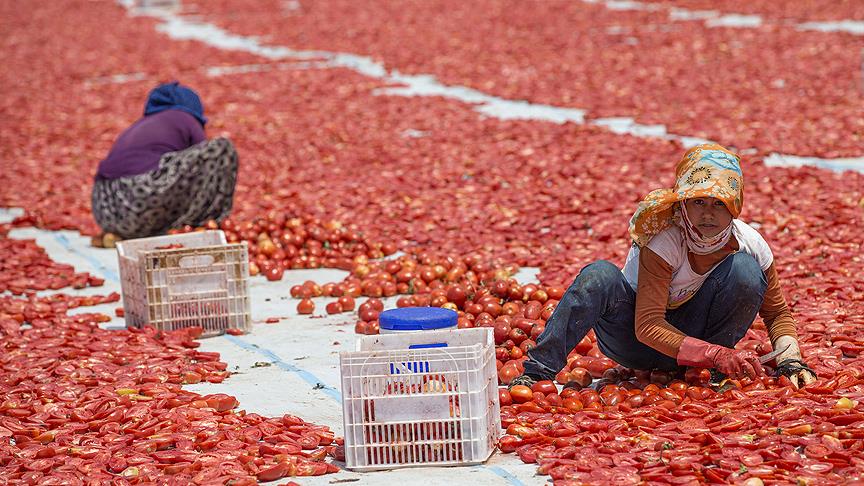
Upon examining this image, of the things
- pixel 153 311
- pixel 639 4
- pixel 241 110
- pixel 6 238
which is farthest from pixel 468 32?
pixel 153 311

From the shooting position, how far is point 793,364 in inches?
165

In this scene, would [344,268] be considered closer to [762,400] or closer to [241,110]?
[762,400]

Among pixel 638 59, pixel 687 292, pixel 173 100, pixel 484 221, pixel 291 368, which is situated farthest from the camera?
pixel 638 59

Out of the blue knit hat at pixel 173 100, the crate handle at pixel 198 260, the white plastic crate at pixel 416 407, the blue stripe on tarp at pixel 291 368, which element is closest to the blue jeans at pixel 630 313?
the white plastic crate at pixel 416 407

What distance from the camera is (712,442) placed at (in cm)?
362

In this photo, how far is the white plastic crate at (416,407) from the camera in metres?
3.68

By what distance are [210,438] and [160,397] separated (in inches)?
23.9

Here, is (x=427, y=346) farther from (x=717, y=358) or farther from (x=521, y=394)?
(x=717, y=358)

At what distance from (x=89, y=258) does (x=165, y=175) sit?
0.77m

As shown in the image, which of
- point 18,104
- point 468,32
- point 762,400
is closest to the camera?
point 762,400

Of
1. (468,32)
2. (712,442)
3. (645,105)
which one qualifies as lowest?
(712,442)

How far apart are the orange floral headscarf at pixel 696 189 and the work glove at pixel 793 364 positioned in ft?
2.01

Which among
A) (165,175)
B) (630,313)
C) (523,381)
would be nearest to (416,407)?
(523,381)

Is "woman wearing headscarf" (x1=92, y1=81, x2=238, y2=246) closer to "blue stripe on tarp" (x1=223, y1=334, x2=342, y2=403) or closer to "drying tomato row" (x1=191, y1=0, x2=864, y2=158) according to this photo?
"blue stripe on tarp" (x1=223, y1=334, x2=342, y2=403)
